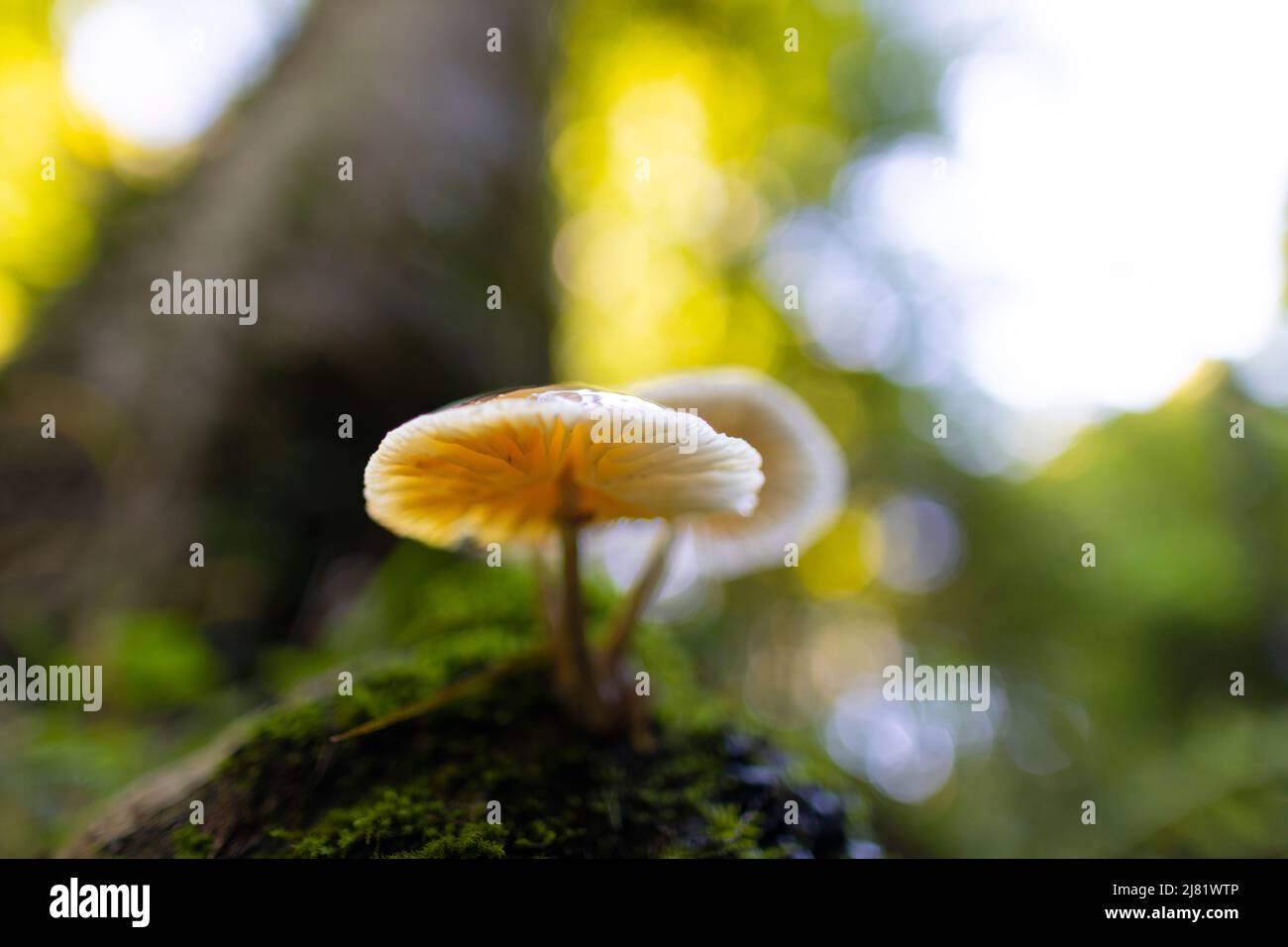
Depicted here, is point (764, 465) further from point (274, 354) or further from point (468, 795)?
point (274, 354)

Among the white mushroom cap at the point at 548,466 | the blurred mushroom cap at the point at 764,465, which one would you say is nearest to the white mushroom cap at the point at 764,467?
the blurred mushroom cap at the point at 764,465

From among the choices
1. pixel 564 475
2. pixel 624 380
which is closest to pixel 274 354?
pixel 564 475

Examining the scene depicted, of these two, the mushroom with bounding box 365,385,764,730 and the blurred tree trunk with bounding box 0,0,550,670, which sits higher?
the blurred tree trunk with bounding box 0,0,550,670

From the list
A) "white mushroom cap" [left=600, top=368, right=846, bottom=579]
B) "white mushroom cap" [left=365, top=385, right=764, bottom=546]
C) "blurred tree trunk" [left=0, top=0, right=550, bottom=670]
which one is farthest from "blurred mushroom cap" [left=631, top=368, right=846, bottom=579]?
"blurred tree trunk" [left=0, top=0, right=550, bottom=670]

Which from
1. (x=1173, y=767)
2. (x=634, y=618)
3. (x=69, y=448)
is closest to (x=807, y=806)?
(x=634, y=618)

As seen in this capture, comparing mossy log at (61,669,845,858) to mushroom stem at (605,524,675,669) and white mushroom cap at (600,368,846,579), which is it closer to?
mushroom stem at (605,524,675,669)
